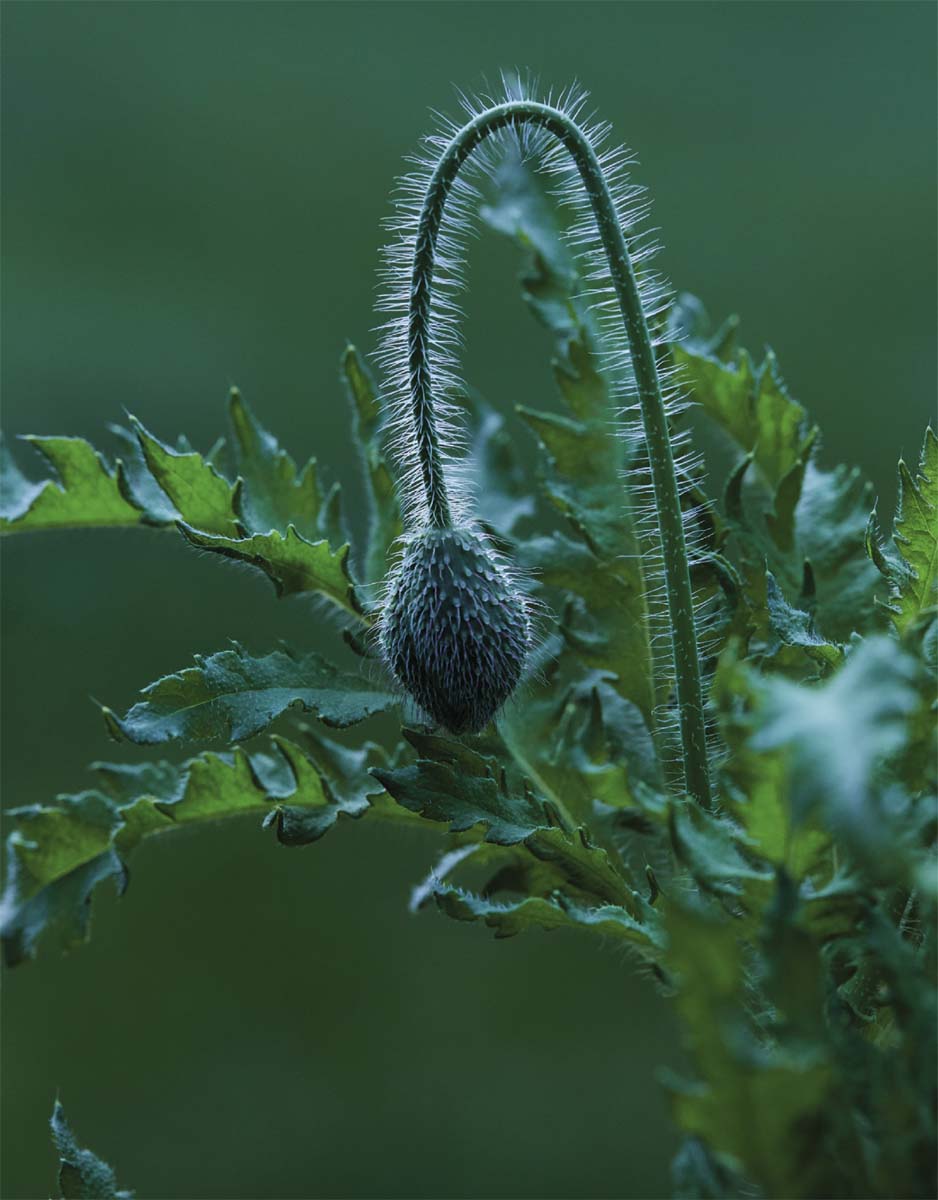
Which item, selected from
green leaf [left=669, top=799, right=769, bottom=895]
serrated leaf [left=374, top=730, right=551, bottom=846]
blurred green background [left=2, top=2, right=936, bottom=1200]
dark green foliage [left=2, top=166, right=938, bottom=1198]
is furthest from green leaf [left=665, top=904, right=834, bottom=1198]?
blurred green background [left=2, top=2, right=936, bottom=1200]

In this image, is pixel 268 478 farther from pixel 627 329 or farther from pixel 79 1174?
pixel 79 1174

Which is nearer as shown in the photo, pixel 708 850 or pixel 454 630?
pixel 708 850

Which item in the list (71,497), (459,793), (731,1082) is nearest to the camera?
(731,1082)

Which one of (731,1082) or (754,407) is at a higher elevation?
(754,407)

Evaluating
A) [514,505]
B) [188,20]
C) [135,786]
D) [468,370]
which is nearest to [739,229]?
[468,370]

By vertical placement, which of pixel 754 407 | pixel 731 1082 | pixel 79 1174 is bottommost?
pixel 79 1174

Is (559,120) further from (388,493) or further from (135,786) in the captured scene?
(135,786)

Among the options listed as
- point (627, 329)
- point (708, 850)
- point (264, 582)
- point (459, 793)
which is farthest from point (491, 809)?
point (264, 582)
